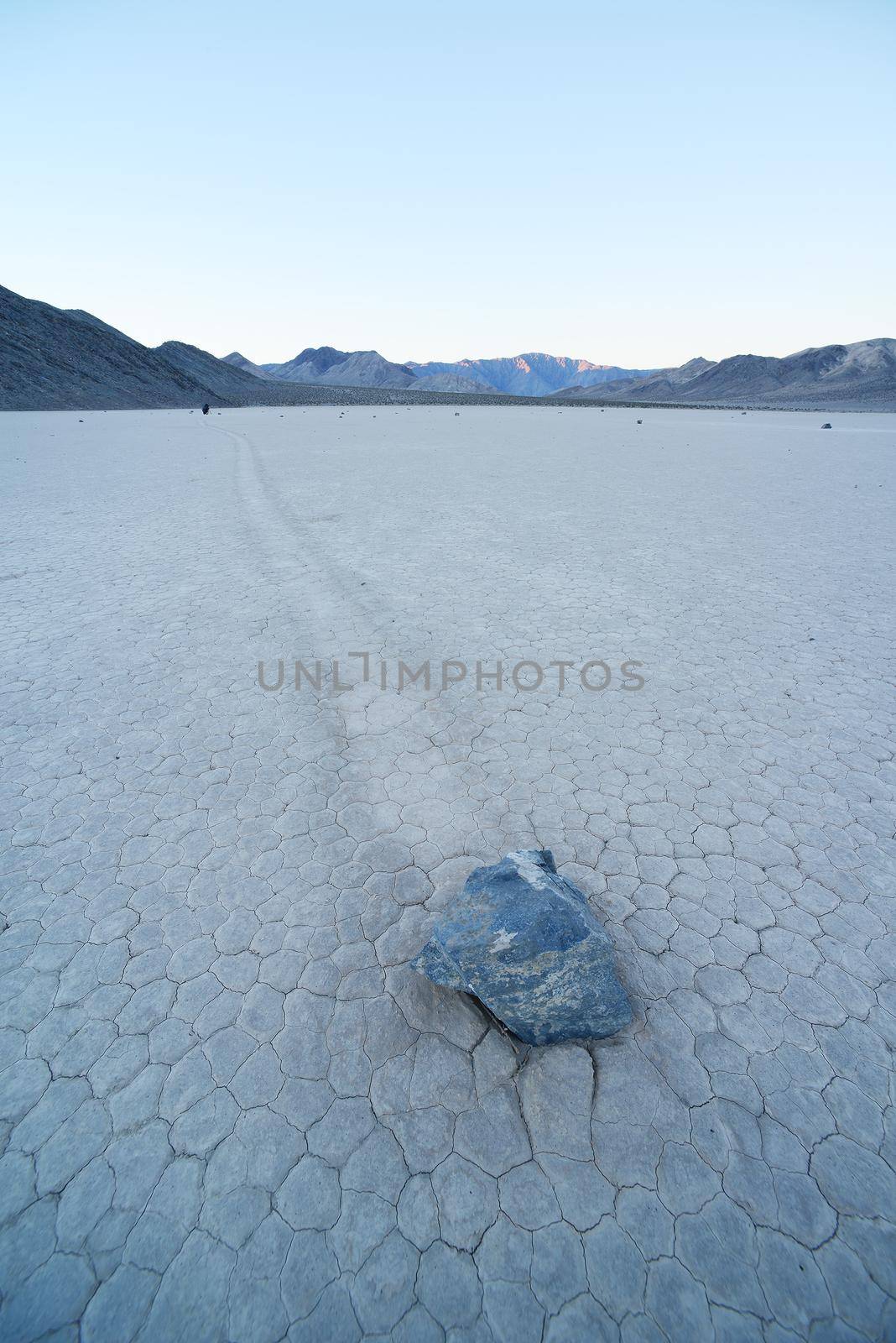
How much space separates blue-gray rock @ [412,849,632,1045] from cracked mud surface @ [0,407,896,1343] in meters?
0.12

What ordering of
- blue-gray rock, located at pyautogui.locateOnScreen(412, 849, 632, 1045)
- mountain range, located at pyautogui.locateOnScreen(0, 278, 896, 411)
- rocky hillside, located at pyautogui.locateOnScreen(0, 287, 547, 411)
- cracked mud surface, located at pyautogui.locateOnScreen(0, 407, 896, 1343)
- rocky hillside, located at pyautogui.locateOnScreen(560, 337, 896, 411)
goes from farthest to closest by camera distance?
rocky hillside, located at pyautogui.locateOnScreen(560, 337, 896, 411)
mountain range, located at pyautogui.locateOnScreen(0, 278, 896, 411)
rocky hillside, located at pyautogui.locateOnScreen(0, 287, 547, 411)
blue-gray rock, located at pyautogui.locateOnScreen(412, 849, 632, 1045)
cracked mud surface, located at pyautogui.locateOnScreen(0, 407, 896, 1343)

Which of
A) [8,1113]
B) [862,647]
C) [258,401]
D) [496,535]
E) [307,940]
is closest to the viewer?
[8,1113]

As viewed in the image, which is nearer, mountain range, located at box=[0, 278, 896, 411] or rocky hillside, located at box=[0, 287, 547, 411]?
rocky hillside, located at box=[0, 287, 547, 411]

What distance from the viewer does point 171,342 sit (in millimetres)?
102875

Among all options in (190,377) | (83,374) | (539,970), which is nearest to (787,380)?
(190,377)

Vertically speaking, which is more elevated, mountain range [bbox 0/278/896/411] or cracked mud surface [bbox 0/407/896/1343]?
mountain range [bbox 0/278/896/411]

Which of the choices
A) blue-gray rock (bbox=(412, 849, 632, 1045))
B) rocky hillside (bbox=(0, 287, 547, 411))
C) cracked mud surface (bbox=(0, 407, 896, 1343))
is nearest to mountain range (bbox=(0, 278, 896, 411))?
rocky hillside (bbox=(0, 287, 547, 411))

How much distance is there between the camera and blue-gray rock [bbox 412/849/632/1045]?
7.47 feet

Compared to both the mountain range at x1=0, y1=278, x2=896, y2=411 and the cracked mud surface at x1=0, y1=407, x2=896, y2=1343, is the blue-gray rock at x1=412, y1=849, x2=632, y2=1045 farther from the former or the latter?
the mountain range at x1=0, y1=278, x2=896, y2=411

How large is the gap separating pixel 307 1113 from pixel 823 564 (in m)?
8.69

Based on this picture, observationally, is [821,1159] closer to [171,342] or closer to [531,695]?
[531,695]

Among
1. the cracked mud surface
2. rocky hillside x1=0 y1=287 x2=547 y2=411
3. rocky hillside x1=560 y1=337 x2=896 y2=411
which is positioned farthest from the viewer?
rocky hillside x1=560 y1=337 x2=896 y2=411

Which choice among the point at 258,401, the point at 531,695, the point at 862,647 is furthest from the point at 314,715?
the point at 258,401

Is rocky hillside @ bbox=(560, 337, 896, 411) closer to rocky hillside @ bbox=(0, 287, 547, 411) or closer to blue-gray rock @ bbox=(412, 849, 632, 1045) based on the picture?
rocky hillside @ bbox=(0, 287, 547, 411)
